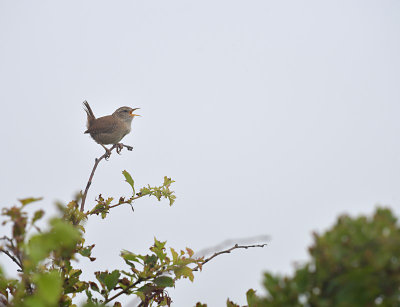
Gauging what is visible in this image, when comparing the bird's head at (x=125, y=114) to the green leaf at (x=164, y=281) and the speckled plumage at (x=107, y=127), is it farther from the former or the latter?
the green leaf at (x=164, y=281)

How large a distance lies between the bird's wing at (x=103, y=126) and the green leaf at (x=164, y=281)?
4.90 m

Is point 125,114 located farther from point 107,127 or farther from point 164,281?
point 164,281

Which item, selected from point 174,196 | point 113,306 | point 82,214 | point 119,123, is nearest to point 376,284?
point 113,306

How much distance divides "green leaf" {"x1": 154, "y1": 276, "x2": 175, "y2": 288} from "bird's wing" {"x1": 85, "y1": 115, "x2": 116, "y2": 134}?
16.1 ft

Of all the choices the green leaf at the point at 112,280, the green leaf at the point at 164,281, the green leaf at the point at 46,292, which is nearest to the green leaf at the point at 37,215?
the green leaf at the point at 46,292

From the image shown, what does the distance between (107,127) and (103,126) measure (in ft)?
0.21

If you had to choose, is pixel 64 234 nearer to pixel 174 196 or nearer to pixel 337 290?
pixel 337 290

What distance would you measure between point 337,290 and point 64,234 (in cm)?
72

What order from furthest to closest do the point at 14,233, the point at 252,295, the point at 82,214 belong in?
1. the point at 82,214
2. the point at 252,295
3. the point at 14,233

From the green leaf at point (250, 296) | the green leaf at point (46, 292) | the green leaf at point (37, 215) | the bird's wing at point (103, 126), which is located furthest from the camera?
the bird's wing at point (103, 126)

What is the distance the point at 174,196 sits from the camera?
8.91 ft

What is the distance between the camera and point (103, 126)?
6.65 metres

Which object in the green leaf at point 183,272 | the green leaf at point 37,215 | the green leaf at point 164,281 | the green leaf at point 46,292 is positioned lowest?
the green leaf at point 46,292

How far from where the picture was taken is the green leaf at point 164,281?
1.98 metres
